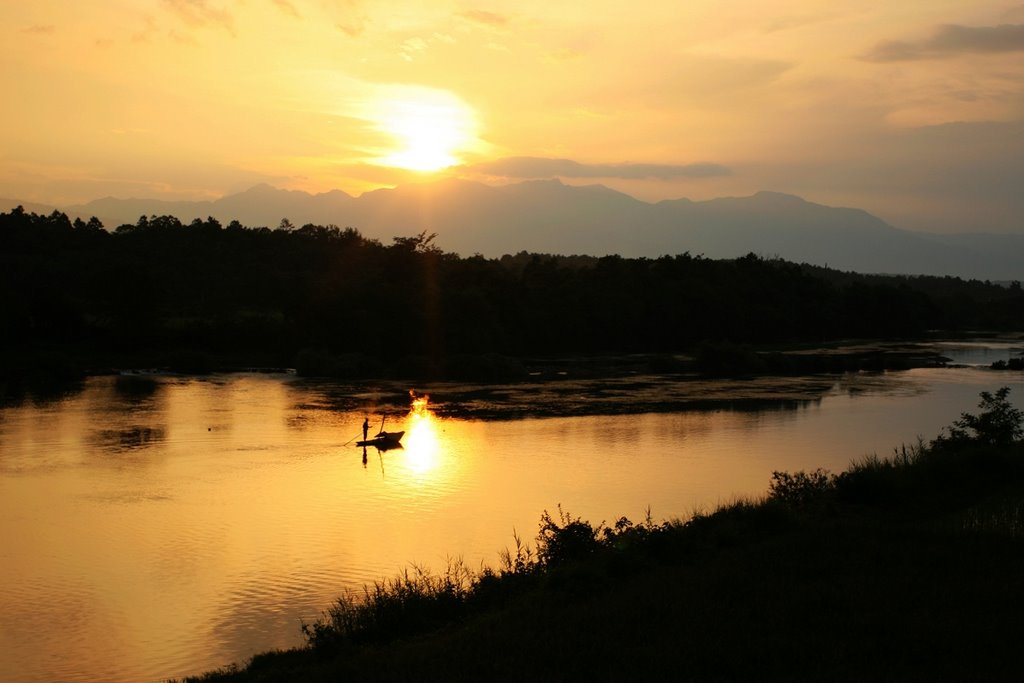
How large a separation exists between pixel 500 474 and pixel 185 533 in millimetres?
9323

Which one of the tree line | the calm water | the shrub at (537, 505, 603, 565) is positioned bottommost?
the calm water

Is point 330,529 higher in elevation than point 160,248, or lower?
lower

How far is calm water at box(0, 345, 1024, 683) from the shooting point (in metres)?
14.8

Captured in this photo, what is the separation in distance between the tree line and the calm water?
17552 millimetres

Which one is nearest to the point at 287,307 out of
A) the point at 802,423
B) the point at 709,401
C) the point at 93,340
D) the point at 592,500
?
the point at 93,340

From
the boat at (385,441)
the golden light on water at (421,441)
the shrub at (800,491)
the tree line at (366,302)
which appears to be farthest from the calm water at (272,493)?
the tree line at (366,302)

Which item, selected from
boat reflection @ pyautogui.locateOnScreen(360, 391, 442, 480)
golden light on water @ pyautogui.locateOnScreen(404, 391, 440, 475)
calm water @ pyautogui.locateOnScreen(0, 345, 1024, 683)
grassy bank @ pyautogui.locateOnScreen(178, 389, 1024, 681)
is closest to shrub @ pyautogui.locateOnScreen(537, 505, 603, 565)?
grassy bank @ pyautogui.locateOnScreen(178, 389, 1024, 681)

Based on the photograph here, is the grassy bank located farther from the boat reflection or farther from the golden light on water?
the golden light on water

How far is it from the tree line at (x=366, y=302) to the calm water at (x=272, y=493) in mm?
17552

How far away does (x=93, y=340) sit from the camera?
6119cm

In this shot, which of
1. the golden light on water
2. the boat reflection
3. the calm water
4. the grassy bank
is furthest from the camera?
the golden light on water

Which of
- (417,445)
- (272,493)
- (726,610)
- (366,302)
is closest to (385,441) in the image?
(417,445)

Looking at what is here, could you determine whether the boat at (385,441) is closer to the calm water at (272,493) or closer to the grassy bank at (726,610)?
the calm water at (272,493)

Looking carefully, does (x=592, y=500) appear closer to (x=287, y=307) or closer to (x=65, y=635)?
(x=65, y=635)
